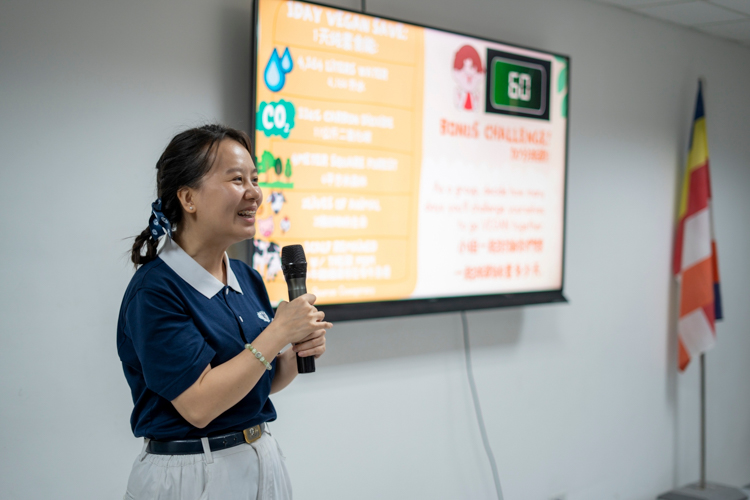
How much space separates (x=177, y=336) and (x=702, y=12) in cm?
344

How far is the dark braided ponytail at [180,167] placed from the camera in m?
1.32

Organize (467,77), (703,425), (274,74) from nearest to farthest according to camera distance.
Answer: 1. (274,74)
2. (467,77)
3. (703,425)

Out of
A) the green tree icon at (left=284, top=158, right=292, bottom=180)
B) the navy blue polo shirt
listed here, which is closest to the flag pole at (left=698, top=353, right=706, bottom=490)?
the green tree icon at (left=284, top=158, right=292, bottom=180)

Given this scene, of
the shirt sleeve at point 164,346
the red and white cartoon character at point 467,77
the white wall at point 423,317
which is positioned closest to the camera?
the shirt sleeve at point 164,346

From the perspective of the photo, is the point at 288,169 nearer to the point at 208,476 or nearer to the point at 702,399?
the point at 208,476

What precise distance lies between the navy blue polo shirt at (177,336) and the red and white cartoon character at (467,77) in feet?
4.90

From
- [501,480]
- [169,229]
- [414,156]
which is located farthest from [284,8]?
[501,480]

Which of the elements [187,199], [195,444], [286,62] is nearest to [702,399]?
[286,62]

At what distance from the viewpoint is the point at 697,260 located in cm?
351

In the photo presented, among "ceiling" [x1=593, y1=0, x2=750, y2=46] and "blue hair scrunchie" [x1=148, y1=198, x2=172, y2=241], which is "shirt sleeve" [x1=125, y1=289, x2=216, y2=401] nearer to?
"blue hair scrunchie" [x1=148, y1=198, x2=172, y2=241]

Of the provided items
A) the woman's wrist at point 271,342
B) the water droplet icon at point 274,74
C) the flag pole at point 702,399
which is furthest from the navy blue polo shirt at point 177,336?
the flag pole at point 702,399

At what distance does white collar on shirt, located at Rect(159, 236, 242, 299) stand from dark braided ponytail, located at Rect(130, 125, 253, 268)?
0.18 ft

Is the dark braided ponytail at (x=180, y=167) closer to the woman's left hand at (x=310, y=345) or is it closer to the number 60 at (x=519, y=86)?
the woman's left hand at (x=310, y=345)

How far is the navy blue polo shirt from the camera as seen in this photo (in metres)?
1.18
